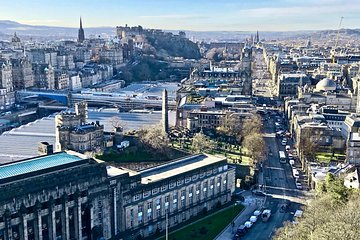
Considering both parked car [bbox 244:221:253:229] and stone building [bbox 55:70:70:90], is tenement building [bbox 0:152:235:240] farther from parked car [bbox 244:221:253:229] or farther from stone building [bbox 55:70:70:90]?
stone building [bbox 55:70:70:90]

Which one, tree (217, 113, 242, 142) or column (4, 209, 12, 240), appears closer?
column (4, 209, 12, 240)

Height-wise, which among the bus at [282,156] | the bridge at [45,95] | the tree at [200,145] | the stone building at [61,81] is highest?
the stone building at [61,81]

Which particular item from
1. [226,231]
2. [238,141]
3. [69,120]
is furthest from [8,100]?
[226,231]

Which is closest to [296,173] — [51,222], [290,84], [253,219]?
[253,219]

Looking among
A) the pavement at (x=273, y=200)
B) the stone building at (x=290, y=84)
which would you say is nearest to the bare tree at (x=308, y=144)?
the pavement at (x=273, y=200)

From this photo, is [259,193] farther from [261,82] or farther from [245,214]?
[261,82]

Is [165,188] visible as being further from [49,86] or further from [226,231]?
[49,86]

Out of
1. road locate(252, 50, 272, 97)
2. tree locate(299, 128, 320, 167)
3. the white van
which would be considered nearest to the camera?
the white van

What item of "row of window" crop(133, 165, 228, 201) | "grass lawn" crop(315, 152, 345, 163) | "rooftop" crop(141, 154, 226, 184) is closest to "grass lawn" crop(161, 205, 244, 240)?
"row of window" crop(133, 165, 228, 201)

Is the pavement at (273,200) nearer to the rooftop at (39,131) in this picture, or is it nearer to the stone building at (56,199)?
the stone building at (56,199)
